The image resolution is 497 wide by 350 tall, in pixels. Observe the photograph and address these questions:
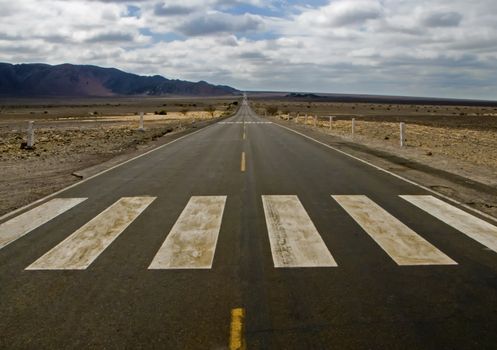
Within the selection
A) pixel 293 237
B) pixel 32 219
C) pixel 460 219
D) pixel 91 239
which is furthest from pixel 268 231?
pixel 32 219

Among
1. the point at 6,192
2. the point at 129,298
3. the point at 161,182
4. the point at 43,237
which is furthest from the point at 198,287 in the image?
the point at 6,192

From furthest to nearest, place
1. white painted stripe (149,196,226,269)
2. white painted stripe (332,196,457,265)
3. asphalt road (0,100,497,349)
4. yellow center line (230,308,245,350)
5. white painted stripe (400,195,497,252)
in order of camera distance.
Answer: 1. white painted stripe (400,195,497,252)
2. white painted stripe (332,196,457,265)
3. white painted stripe (149,196,226,269)
4. asphalt road (0,100,497,349)
5. yellow center line (230,308,245,350)

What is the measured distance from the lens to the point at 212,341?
3961mm

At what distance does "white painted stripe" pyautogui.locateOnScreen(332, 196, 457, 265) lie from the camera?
19.7 feet

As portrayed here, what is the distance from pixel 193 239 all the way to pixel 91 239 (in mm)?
1458

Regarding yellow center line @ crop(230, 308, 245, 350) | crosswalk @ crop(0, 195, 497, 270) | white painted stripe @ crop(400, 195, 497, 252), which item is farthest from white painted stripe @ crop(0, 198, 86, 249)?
white painted stripe @ crop(400, 195, 497, 252)

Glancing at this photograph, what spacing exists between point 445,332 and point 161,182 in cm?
848

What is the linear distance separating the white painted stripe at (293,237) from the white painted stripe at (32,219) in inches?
145

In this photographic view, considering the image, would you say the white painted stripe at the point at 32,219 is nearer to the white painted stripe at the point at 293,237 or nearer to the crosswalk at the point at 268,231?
the crosswalk at the point at 268,231

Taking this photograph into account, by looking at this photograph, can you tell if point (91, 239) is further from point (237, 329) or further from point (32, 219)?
point (237, 329)

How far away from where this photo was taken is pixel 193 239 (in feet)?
22.3

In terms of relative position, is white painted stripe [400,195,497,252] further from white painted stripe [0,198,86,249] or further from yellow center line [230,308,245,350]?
white painted stripe [0,198,86,249]

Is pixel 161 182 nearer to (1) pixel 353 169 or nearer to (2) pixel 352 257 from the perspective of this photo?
(1) pixel 353 169

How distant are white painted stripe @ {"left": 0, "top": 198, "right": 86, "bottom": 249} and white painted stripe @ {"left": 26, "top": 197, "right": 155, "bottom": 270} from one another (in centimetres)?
80
